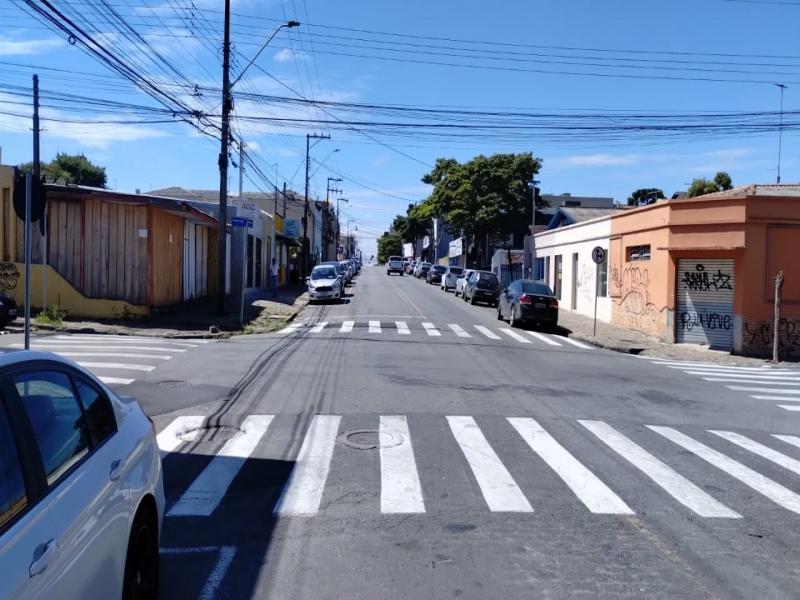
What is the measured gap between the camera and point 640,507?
6.21 m

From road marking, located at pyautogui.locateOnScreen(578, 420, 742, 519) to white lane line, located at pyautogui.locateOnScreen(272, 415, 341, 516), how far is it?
3310mm

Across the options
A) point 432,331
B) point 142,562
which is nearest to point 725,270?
point 432,331

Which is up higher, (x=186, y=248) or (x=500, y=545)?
(x=186, y=248)

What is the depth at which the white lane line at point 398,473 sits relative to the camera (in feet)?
19.9

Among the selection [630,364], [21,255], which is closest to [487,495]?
[630,364]

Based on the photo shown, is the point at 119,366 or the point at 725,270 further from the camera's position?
the point at 725,270

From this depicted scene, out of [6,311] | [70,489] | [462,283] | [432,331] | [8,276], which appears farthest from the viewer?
[462,283]

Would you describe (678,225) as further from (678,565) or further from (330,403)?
(678,565)

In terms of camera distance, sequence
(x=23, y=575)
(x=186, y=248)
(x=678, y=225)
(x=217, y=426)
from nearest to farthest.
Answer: (x=23, y=575) → (x=217, y=426) → (x=678, y=225) → (x=186, y=248)

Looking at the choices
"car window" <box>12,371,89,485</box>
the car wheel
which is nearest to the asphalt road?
the car wheel

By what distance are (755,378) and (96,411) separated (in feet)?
50.4

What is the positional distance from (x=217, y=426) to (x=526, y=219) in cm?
4835

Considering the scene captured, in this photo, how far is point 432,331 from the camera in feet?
74.2

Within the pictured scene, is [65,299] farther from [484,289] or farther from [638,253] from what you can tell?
[484,289]
